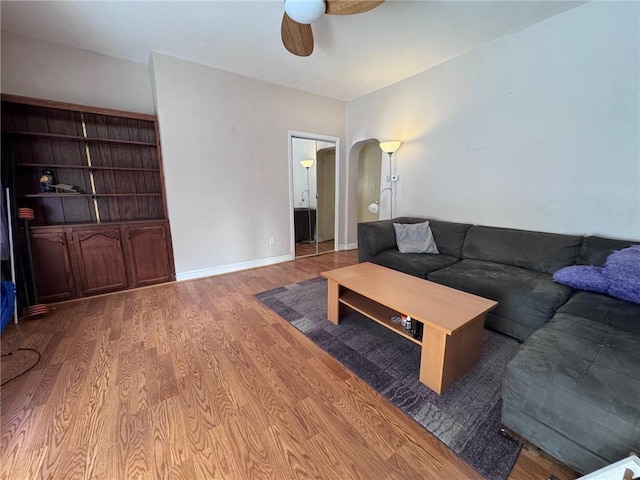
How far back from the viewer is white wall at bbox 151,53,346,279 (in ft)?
10.5

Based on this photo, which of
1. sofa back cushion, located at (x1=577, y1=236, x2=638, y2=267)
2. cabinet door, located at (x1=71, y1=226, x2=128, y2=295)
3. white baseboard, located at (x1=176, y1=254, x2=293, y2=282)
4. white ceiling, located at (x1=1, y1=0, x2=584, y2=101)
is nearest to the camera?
sofa back cushion, located at (x1=577, y1=236, x2=638, y2=267)

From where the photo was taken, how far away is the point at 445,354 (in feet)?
4.96

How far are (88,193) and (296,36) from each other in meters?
2.94

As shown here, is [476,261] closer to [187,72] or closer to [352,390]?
[352,390]

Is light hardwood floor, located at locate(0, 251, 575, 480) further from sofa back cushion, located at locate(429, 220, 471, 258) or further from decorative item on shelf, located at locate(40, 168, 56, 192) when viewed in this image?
sofa back cushion, located at locate(429, 220, 471, 258)

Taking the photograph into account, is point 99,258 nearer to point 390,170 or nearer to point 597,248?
point 390,170

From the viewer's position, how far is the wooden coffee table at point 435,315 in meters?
1.52

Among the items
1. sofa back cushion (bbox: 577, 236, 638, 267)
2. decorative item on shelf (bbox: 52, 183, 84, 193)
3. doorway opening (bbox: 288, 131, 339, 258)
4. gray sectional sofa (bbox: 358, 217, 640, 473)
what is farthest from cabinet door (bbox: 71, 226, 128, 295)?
sofa back cushion (bbox: 577, 236, 638, 267)

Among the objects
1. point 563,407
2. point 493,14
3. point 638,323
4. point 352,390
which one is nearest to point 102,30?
point 493,14

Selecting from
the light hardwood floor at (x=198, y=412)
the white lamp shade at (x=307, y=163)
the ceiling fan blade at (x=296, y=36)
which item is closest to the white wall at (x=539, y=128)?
the white lamp shade at (x=307, y=163)

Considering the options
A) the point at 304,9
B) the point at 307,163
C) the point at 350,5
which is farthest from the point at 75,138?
the point at 350,5

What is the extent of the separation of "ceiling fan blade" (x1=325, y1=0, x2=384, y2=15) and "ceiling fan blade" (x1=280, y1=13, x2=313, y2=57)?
0.29 meters

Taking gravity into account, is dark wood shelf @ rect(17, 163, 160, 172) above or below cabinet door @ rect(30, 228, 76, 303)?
above

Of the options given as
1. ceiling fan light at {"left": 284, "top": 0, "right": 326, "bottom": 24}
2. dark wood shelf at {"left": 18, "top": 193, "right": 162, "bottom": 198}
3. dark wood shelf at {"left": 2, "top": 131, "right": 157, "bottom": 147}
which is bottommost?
dark wood shelf at {"left": 18, "top": 193, "right": 162, "bottom": 198}
